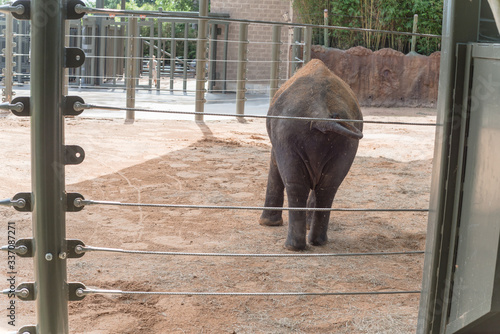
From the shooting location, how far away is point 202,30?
959 cm

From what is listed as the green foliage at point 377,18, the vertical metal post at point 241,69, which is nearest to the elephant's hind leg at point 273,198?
the vertical metal post at point 241,69

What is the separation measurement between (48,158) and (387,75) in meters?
12.2

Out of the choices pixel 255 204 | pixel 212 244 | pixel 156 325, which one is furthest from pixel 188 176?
pixel 156 325

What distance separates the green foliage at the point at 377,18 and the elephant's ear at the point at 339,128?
10.9 metres

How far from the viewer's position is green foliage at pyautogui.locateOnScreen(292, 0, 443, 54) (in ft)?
47.9

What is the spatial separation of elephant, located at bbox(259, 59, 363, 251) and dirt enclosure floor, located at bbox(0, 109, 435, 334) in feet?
0.73

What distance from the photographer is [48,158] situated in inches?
67.4

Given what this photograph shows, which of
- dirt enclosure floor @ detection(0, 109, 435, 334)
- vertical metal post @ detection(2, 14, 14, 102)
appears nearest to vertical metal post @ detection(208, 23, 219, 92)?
vertical metal post @ detection(2, 14, 14, 102)

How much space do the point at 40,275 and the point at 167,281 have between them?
1737mm

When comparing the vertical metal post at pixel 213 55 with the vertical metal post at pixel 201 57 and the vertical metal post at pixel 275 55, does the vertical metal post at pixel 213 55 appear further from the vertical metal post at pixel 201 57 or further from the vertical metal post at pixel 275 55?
the vertical metal post at pixel 201 57

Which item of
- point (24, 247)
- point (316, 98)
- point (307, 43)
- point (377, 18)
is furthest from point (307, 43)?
point (24, 247)

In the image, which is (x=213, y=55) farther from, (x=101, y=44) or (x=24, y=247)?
(x=24, y=247)

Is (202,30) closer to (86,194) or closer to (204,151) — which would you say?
(204,151)

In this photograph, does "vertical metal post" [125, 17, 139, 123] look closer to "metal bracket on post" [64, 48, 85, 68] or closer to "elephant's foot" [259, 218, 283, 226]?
"elephant's foot" [259, 218, 283, 226]
